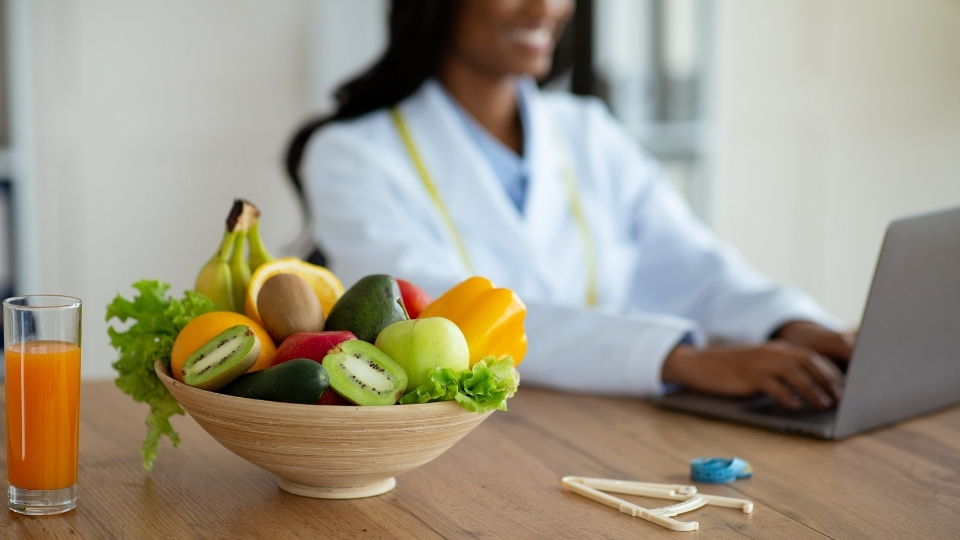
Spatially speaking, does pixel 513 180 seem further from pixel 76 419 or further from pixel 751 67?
pixel 751 67

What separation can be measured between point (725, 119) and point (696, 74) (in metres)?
0.23

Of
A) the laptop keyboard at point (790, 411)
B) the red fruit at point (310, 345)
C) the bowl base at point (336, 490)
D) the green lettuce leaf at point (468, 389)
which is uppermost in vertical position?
the red fruit at point (310, 345)

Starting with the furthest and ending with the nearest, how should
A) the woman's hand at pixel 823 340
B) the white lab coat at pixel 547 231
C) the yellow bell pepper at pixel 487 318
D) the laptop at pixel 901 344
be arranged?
the white lab coat at pixel 547 231 < the woman's hand at pixel 823 340 < the laptop at pixel 901 344 < the yellow bell pepper at pixel 487 318

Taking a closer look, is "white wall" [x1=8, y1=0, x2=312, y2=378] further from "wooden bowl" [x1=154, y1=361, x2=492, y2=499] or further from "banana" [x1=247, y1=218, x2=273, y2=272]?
"wooden bowl" [x1=154, y1=361, x2=492, y2=499]

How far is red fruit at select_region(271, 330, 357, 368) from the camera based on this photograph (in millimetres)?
778

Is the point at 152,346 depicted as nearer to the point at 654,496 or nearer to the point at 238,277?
the point at 238,277

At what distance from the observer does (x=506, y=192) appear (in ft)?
6.37

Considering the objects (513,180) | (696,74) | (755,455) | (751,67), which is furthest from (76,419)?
(751,67)

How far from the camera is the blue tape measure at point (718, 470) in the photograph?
36.9 inches

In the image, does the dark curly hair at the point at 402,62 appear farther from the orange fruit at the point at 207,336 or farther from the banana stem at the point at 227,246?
the orange fruit at the point at 207,336

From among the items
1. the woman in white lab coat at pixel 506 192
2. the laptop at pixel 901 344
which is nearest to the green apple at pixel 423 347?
the laptop at pixel 901 344

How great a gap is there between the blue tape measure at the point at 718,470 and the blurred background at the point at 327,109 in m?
1.23

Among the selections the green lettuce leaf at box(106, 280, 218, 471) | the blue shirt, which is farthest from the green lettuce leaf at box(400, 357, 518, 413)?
the blue shirt

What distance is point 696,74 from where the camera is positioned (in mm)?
3377
